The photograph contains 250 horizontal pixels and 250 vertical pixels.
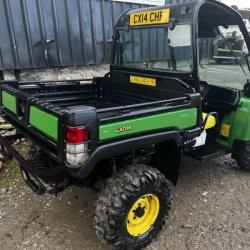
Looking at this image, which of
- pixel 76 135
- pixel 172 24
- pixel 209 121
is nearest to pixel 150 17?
pixel 172 24

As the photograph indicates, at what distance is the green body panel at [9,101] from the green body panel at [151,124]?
3.98 feet

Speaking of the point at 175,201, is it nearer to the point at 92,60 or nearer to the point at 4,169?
the point at 4,169

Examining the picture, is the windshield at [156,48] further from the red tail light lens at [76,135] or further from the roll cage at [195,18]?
the red tail light lens at [76,135]

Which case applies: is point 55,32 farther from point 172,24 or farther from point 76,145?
point 76,145

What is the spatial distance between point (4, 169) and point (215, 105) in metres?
2.98

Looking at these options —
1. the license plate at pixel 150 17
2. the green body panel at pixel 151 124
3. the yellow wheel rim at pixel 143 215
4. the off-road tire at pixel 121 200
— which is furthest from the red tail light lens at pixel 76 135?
the license plate at pixel 150 17

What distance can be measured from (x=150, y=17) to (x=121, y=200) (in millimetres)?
2057

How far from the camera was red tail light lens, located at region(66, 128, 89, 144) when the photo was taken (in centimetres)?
208

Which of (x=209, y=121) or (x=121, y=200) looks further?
(x=209, y=121)

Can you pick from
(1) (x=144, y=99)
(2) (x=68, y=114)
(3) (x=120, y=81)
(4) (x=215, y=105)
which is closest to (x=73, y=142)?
(2) (x=68, y=114)

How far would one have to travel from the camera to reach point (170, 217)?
3191mm

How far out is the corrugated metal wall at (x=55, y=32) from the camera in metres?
4.89

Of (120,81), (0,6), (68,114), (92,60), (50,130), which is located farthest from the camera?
(92,60)

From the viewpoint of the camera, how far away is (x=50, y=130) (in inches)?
92.0
